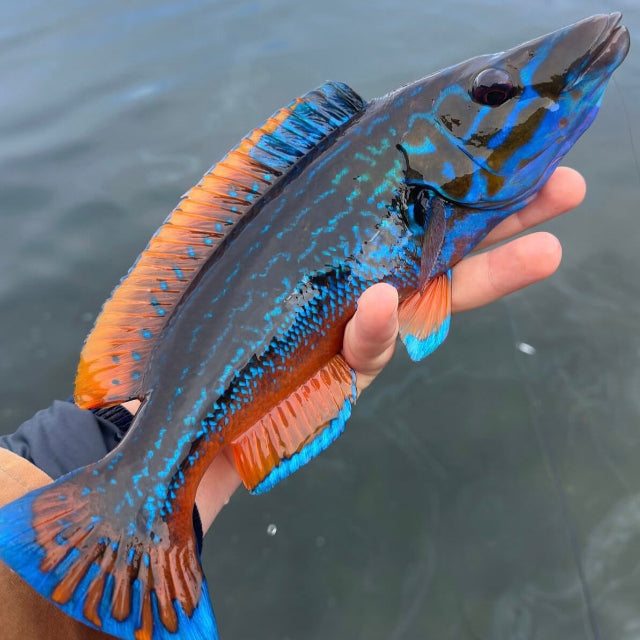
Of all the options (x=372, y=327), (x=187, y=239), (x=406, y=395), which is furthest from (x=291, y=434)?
(x=406, y=395)

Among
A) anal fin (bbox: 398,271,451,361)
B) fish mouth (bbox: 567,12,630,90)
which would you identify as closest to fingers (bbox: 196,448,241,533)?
anal fin (bbox: 398,271,451,361)

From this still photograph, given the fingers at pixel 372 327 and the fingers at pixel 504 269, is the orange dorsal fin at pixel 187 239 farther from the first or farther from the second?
the fingers at pixel 504 269

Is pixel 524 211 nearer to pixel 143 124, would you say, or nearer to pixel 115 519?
pixel 115 519

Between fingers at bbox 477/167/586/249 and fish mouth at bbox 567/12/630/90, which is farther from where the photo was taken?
fingers at bbox 477/167/586/249

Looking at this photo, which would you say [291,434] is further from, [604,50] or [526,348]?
[526,348]

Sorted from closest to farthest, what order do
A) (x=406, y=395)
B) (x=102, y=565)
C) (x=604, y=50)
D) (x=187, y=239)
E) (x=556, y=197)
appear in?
(x=102, y=565) < (x=604, y=50) < (x=187, y=239) < (x=556, y=197) < (x=406, y=395)

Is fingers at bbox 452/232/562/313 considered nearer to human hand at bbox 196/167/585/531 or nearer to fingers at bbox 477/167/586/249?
human hand at bbox 196/167/585/531

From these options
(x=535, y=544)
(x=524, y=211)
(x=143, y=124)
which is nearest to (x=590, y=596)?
(x=535, y=544)
